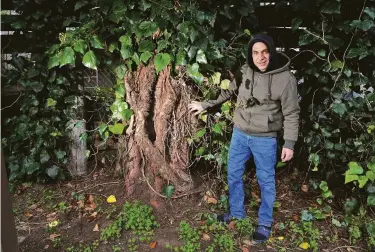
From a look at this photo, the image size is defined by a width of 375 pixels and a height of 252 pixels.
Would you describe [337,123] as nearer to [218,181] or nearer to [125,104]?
[218,181]

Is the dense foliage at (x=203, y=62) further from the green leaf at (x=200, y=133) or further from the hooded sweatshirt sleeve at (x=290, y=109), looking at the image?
the hooded sweatshirt sleeve at (x=290, y=109)

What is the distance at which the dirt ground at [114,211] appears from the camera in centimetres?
334

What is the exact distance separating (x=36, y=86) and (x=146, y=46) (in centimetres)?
136

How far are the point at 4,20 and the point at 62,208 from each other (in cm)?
193

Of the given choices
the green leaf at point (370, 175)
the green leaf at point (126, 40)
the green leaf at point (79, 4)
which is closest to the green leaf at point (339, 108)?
the green leaf at point (370, 175)

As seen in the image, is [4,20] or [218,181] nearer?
[4,20]

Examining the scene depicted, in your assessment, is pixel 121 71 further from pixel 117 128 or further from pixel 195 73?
pixel 195 73

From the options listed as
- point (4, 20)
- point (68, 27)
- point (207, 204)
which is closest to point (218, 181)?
point (207, 204)

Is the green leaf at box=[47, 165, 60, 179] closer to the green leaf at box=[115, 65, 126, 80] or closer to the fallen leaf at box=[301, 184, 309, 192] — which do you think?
the green leaf at box=[115, 65, 126, 80]

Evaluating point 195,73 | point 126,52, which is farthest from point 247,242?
point 126,52

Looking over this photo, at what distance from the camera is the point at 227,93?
139 inches

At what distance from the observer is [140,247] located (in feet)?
10.7

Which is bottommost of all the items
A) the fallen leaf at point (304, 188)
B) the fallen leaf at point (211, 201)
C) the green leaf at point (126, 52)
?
the fallen leaf at point (211, 201)

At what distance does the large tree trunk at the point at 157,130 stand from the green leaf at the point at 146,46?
0.69 feet
